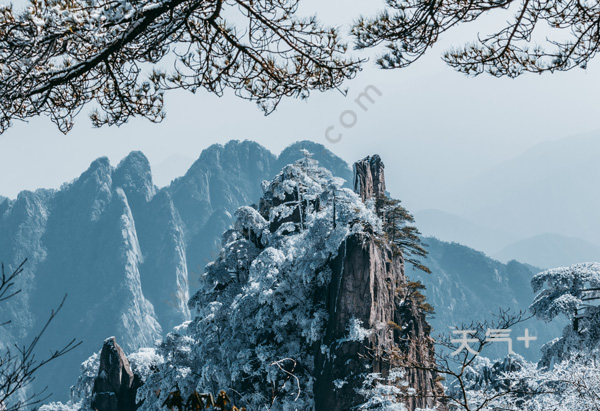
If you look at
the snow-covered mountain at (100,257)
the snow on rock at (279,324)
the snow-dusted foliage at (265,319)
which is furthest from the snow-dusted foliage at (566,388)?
the snow-covered mountain at (100,257)

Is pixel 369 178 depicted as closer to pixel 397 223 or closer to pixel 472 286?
pixel 397 223

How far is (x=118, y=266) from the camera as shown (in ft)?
462

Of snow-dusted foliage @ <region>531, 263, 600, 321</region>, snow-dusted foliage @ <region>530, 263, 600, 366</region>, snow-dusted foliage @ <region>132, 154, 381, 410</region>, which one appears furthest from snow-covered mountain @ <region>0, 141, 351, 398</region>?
snow-dusted foliage @ <region>531, 263, 600, 321</region>

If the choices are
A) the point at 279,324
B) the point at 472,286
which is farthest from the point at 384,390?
the point at 472,286

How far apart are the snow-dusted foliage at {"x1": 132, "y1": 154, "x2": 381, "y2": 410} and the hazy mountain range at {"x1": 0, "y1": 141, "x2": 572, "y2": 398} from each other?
110 metres

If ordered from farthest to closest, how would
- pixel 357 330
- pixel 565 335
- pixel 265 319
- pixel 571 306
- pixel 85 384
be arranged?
1. pixel 85 384
2. pixel 265 319
3. pixel 357 330
4. pixel 565 335
5. pixel 571 306

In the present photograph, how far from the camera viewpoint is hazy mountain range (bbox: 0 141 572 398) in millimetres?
130125

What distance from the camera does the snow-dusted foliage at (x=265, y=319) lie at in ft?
51.9

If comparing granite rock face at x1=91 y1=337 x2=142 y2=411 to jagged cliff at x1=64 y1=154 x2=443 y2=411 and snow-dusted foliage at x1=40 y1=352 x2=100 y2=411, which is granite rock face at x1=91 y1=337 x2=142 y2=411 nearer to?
snow-dusted foliage at x1=40 y1=352 x2=100 y2=411

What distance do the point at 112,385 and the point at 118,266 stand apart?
125527 mm

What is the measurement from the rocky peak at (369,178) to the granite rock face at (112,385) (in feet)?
44.0

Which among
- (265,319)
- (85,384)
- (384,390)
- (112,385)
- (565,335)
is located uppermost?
(265,319)

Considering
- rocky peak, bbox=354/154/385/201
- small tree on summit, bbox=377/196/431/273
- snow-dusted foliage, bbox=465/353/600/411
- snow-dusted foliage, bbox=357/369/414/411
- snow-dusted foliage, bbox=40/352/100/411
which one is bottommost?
snow-dusted foliage, bbox=40/352/100/411

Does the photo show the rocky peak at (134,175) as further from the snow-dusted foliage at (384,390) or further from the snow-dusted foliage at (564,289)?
the snow-dusted foliage at (564,289)
